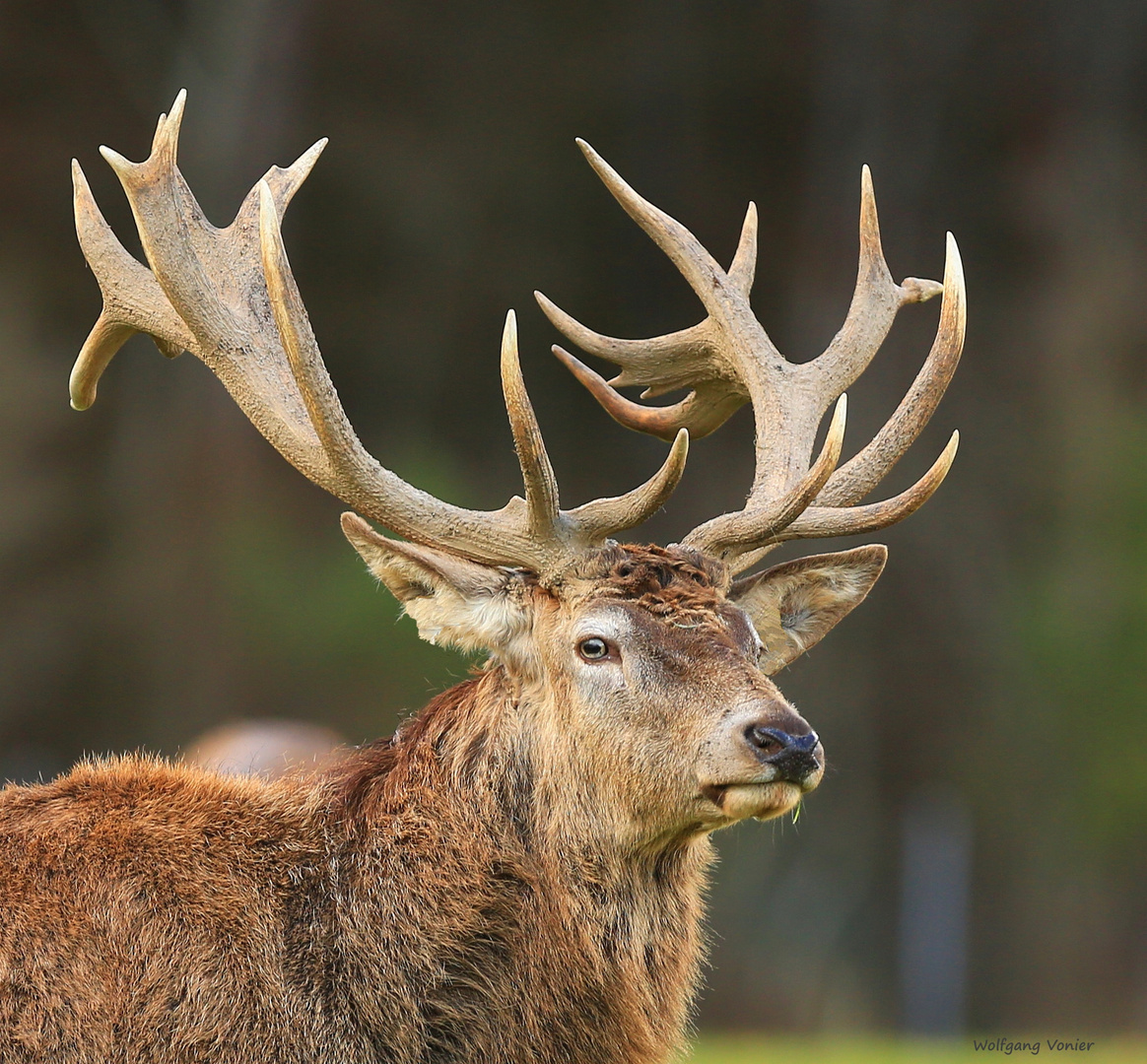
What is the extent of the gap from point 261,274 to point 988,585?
1499 centimetres

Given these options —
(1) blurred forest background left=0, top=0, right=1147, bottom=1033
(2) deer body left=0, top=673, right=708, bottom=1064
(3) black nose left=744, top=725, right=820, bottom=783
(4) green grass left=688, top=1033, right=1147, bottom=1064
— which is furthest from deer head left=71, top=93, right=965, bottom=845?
(1) blurred forest background left=0, top=0, right=1147, bottom=1033

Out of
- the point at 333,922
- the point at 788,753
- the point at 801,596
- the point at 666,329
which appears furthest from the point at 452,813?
the point at 666,329

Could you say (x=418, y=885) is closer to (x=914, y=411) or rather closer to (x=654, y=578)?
(x=654, y=578)

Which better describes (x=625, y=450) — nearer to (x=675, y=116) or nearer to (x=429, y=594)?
(x=675, y=116)

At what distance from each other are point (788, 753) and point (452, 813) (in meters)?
0.96

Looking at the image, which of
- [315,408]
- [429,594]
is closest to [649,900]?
[429,594]

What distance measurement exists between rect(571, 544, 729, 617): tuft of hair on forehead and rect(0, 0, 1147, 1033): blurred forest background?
40.1ft

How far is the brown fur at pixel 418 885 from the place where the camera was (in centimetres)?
416

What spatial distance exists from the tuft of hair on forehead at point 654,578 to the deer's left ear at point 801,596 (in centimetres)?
36

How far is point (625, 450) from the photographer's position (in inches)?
772

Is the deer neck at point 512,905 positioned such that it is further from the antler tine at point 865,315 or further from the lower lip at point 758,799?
the antler tine at point 865,315

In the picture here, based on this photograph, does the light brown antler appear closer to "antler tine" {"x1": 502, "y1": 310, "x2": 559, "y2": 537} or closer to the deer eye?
"antler tine" {"x1": 502, "y1": 310, "x2": 559, "y2": 537}

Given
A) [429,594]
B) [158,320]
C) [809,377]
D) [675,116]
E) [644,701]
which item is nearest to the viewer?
[644,701]

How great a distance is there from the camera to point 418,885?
451cm
